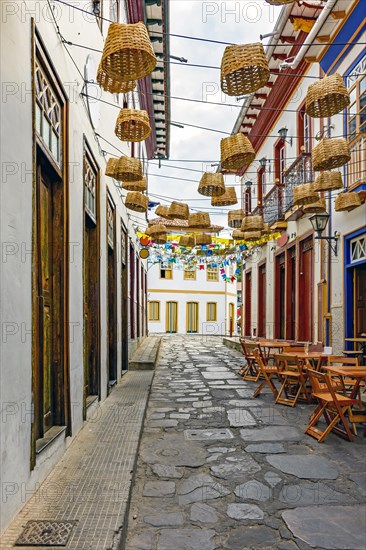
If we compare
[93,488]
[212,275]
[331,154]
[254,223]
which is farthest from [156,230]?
[212,275]

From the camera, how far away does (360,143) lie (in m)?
8.20

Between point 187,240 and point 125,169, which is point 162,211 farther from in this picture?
point 125,169

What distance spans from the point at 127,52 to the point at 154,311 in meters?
30.3

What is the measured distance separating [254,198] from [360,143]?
940cm

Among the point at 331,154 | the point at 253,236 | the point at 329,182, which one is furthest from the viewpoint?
the point at 253,236

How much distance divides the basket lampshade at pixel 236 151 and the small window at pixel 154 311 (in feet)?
89.7

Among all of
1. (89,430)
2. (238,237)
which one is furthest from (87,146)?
(238,237)

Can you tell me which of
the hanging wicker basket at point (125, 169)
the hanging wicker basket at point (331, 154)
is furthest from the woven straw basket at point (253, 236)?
the hanging wicker basket at point (125, 169)

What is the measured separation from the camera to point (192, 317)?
3462 cm

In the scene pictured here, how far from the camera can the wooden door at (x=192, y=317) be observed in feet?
113

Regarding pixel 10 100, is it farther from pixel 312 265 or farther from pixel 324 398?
pixel 312 265

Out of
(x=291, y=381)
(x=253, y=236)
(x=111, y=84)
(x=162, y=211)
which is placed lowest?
(x=291, y=381)

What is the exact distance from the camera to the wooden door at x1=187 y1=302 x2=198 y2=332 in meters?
34.6

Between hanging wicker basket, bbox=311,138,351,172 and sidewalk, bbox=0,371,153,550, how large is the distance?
14.0 ft
